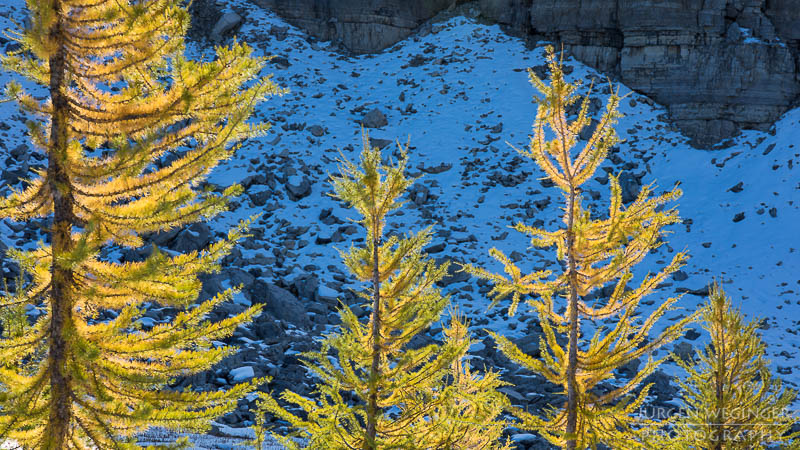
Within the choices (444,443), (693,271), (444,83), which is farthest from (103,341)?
(444,83)

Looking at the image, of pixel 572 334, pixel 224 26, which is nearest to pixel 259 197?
pixel 224 26

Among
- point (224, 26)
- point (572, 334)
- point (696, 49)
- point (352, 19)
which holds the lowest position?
point (572, 334)

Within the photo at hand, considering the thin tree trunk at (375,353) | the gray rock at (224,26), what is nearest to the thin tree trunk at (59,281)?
the thin tree trunk at (375,353)

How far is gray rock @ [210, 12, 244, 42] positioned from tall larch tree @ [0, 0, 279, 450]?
1124 inches

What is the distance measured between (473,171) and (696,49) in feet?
45.6

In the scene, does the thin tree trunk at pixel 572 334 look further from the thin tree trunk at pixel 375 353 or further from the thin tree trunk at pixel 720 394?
the thin tree trunk at pixel 720 394

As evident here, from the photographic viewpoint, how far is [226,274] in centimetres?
1603

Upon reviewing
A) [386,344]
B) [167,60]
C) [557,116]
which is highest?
[167,60]

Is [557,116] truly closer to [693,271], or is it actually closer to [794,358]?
[794,358]

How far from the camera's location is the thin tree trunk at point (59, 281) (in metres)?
4.41

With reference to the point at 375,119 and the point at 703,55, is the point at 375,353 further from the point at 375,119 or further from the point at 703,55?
the point at 703,55

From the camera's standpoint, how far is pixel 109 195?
4.51m

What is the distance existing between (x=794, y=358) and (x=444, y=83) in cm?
2007

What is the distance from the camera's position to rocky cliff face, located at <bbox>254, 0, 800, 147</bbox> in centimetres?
2623
